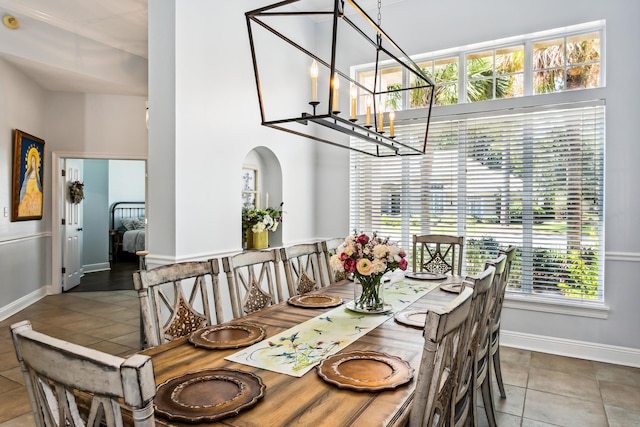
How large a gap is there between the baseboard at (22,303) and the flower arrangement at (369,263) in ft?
14.4

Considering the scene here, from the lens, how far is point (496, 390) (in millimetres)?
2943

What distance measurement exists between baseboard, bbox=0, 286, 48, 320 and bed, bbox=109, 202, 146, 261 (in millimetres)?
3080

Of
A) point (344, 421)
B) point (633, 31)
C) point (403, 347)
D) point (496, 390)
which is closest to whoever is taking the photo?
point (344, 421)

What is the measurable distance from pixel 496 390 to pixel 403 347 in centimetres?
170

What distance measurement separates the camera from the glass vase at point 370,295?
222cm

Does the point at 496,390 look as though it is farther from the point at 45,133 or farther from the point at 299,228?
the point at 45,133

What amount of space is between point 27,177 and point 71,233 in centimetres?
134

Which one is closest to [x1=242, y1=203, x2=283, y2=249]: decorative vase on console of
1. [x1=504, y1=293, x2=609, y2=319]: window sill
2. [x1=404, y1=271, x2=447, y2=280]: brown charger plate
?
[x1=404, y1=271, x2=447, y2=280]: brown charger plate

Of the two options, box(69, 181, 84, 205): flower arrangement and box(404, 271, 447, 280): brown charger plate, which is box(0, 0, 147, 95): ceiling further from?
box(404, 271, 447, 280): brown charger plate

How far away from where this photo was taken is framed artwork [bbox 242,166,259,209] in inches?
165

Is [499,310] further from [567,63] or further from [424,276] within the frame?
[567,63]

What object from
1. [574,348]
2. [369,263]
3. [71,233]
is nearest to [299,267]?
[369,263]

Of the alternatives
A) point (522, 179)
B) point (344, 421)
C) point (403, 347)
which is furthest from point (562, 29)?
point (344, 421)

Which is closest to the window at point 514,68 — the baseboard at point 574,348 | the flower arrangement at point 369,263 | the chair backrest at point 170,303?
the baseboard at point 574,348
